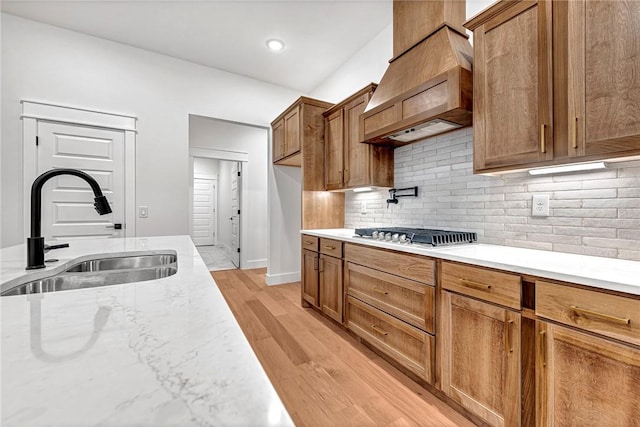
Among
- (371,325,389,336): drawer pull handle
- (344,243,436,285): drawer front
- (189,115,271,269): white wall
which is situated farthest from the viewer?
(189,115,271,269): white wall

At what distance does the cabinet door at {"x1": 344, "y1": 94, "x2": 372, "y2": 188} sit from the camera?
273cm

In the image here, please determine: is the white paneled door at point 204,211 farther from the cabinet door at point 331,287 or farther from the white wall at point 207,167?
the cabinet door at point 331,287

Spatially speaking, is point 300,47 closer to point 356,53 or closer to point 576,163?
point 356,53

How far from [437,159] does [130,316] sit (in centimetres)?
236

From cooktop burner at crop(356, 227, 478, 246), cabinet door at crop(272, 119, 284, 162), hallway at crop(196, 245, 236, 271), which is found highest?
cabinet door at crop(272, 119, 284, 162)

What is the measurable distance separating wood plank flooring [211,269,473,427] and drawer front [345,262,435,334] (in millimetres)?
407

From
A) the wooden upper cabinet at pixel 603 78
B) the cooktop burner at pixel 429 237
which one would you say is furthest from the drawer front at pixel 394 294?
the wooden upper cabinet at pixel 603 78

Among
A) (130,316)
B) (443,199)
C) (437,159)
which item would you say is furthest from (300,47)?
(130,316)

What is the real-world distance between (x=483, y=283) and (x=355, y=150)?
5.98ft

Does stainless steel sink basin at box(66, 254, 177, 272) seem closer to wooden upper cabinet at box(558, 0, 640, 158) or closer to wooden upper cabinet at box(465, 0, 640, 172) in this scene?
wooden upper cabinet at box(465, 0, 640, 172)

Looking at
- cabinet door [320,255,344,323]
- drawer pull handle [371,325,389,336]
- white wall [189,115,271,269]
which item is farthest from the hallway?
drawer pull handle [371,325,389,336]

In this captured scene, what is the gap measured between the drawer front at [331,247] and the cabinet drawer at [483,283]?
107 cm

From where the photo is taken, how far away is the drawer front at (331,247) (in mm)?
2518

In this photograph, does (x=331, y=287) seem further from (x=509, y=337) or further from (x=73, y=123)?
(x=73, y=123)
